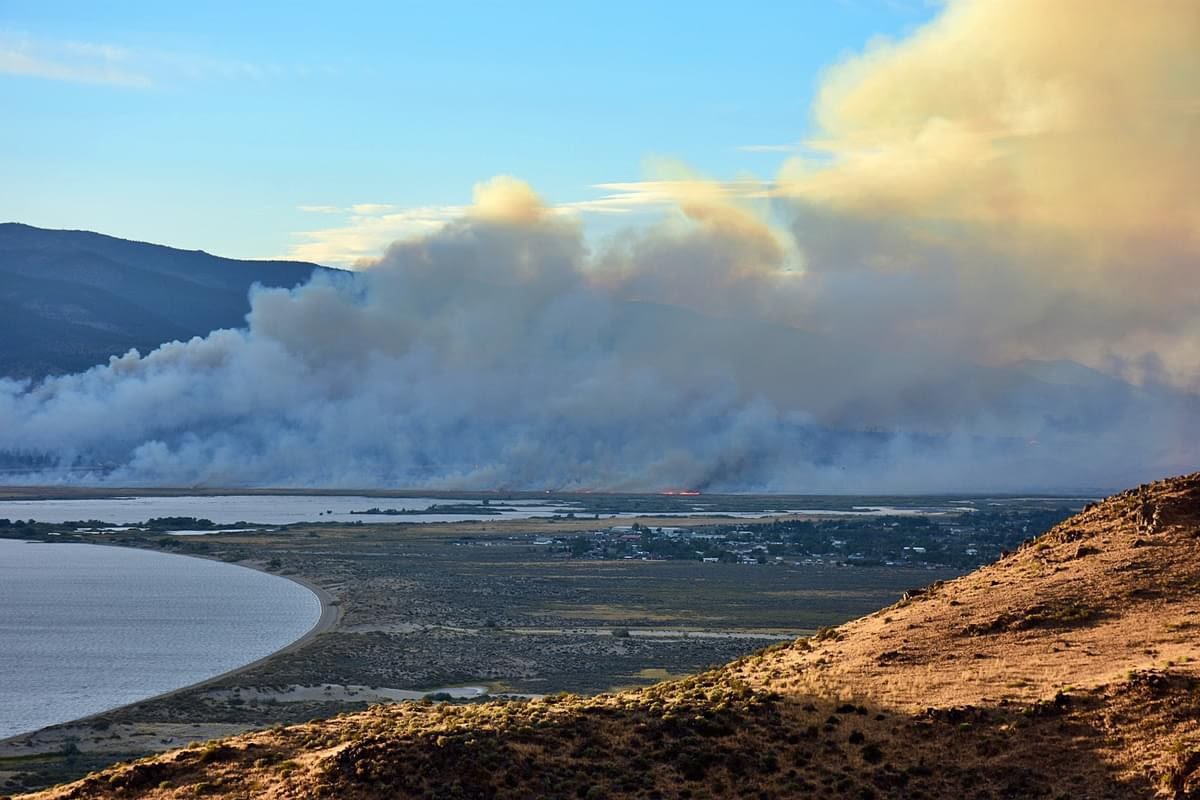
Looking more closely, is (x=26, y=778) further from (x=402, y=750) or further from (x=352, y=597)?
(x=352, y=597)

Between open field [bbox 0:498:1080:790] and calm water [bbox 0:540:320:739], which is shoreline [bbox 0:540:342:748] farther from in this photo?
calm water [bbox 0:540:320:739]

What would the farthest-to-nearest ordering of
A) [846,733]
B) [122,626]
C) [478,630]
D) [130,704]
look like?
[122,626] < [478,630] < [130,704] < [846,733]

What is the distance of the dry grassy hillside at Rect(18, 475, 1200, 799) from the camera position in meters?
35.1

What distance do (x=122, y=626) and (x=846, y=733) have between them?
9344 centimetres

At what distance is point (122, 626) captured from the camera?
120125mm

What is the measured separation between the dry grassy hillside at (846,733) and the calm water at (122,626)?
42685mm

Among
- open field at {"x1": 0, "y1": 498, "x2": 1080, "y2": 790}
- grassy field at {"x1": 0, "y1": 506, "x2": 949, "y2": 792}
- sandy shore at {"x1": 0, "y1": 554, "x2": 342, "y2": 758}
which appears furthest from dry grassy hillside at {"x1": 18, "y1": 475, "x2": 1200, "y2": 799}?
sandy shore at {"x1": 0, "y1": 554, "x2": 342, "y2": 758}

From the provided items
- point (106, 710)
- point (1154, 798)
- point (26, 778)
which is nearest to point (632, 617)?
point (106, 710)

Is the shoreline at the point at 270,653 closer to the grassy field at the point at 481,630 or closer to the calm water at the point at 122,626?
the grassy field at the point at 481,630

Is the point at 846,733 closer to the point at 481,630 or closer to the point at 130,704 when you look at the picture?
the point at 130,704

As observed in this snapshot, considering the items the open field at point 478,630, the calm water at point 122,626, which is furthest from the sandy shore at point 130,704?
the calm water at point 122,626

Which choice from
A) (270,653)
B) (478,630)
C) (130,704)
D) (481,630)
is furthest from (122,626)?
(130,704)

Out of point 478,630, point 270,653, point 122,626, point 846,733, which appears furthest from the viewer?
point 122,626

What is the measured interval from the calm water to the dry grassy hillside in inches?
1680
